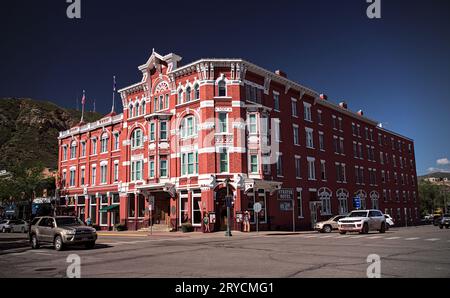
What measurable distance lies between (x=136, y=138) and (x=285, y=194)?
56.2 ft

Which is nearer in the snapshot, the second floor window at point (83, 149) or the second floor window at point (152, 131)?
the second floor window at point (152, 131)

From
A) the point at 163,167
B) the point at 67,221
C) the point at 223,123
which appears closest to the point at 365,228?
the point at 223,123

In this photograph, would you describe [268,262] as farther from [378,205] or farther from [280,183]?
[378,205]

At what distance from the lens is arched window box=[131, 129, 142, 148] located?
1625 inches

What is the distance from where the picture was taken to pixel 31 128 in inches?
4670

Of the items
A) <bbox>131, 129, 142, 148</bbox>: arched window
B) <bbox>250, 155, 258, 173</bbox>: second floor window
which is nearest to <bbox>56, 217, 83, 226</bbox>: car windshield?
<bbox>250, 155, 258, 173</bbox>: second floor window

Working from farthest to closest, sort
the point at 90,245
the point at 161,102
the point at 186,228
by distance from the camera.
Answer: the point at 161,102, the point at 186,228, the point at 90,245

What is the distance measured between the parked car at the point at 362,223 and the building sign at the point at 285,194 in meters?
9.70

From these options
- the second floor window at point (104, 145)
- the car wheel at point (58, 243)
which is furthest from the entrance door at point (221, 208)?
the second floor window at point (104, 145)

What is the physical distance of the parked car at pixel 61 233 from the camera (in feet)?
60.1

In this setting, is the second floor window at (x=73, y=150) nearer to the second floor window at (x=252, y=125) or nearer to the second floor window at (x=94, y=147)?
the second floor window at (x=94, y=147)

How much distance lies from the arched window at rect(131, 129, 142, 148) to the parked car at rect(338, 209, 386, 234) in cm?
2318

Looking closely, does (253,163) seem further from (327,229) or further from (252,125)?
(327,229)
